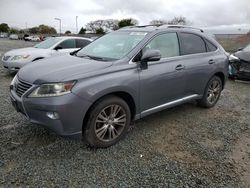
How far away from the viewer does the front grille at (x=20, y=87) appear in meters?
3.11

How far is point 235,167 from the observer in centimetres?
304

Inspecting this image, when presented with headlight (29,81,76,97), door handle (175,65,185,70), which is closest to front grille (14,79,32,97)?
headlight (29,81,76,97)

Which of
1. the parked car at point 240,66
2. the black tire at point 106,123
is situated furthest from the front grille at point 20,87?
the parked car at point 240,66

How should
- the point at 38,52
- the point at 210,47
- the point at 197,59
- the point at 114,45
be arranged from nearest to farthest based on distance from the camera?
the point at 114,45, the point at 197,59, the point at 210,47, the point at 38,52

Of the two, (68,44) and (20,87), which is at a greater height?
(68,44)

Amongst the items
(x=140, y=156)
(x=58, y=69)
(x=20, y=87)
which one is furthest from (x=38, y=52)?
(x=140, y=156)

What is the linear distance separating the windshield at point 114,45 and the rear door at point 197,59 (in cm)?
96

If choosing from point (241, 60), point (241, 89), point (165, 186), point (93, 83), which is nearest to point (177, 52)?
point (93, 83)

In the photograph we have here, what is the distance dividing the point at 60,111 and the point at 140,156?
122 cm

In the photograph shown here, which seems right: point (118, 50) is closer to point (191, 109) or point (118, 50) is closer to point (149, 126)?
point (149, 126)

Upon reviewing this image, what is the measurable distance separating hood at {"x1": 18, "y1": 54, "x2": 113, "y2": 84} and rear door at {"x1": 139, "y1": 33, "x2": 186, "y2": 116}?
696 millimetres

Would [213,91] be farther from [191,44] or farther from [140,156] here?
[140,156]

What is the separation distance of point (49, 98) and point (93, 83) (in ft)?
1.84

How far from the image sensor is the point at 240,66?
7691mm
